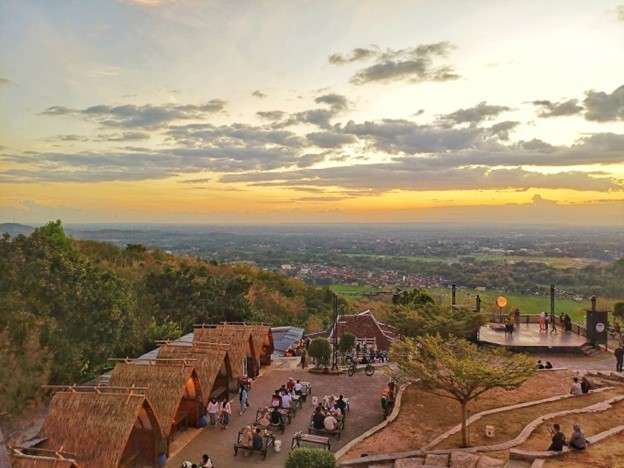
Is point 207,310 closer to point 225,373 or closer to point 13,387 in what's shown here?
point 225,373

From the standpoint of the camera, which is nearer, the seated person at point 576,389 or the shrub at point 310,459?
the shrub at point 310,459

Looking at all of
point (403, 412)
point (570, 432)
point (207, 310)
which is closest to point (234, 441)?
point (403, 412)

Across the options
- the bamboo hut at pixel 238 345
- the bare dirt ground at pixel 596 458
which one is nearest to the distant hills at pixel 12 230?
the bamboo hut at pixel 238 345

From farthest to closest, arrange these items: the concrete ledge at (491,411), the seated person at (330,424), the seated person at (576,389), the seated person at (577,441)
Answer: the seated person at (576,389) → the seated person at (330,424) → the concrete ledge at (491,411) → the seated person at (577,441)

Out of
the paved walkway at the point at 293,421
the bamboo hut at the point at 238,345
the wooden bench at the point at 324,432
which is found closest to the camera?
the paved walkway at the point at 293,421

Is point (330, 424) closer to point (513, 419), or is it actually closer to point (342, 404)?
point (342, 404)

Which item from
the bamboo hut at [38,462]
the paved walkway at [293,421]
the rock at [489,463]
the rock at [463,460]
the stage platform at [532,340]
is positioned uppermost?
the bamboo hut at [38,462]

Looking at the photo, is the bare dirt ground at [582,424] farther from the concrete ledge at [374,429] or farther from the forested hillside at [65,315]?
the forested hillside at [65,315]
